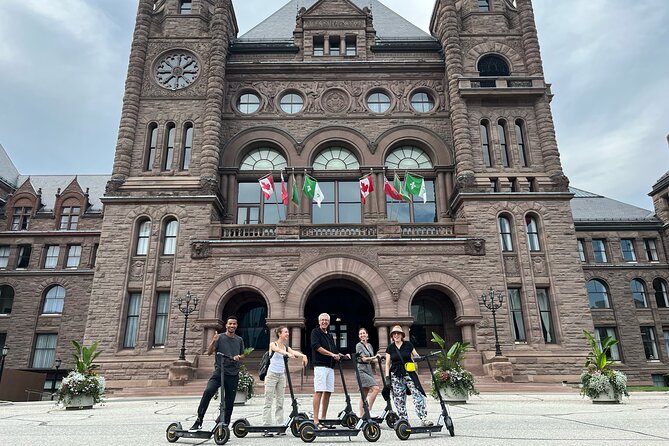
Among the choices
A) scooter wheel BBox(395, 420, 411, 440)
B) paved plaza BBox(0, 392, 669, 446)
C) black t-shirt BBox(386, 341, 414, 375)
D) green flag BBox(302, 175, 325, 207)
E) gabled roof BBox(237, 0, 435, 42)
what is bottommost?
paved plaza BBox(0, 392, 669, 446)

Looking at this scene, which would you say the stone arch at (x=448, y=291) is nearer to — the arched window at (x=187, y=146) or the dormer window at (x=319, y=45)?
the arched window at (x=187, y=146)

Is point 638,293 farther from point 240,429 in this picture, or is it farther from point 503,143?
point 240,429

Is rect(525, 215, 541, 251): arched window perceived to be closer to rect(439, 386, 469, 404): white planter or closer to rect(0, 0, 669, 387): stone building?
rect(0, 0, 669, 387): stone building

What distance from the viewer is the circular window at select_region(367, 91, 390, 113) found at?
101 feet

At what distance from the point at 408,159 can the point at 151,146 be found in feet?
50.4

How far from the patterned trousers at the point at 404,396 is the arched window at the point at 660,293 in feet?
127

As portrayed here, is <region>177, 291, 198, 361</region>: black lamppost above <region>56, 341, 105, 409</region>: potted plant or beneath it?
above

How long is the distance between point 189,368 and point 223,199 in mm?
10418

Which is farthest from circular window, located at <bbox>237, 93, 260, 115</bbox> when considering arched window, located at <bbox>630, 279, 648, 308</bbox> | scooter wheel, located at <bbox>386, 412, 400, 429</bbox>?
arched window, located at <bbox>630, 279, 648, 308</bbox>

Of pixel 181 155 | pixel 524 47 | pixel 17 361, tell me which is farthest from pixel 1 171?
pixel 524 47

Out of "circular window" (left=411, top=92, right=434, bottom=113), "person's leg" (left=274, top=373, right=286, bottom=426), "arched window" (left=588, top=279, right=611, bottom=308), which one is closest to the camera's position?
"person's leg" (left=274, top=373, right=286, bottom=426)

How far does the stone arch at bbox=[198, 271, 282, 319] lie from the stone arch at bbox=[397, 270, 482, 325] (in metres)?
6.18

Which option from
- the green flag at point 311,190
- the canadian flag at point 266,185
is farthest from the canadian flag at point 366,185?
the canadian flag at point 266,185

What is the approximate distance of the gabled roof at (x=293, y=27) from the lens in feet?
114
